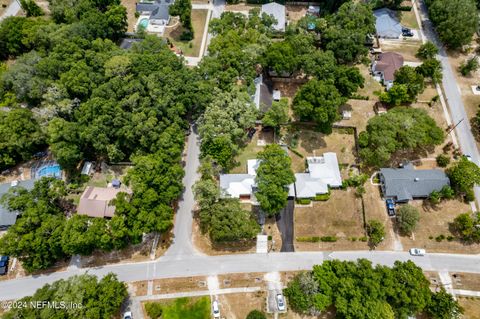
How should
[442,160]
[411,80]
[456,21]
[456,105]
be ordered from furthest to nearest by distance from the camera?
[456,21], [456,105], [411,80], [442,160]

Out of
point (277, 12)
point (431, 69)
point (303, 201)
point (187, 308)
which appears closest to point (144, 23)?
point (277, 12)

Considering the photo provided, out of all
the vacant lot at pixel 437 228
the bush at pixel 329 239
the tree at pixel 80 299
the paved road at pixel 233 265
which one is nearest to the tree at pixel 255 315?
the paved road at pixel 233 265

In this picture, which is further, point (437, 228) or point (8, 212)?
point (437, 228)

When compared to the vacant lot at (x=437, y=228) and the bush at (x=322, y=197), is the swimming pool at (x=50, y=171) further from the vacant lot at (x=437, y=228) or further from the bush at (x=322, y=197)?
the vacant lot at (x=437, y=228)

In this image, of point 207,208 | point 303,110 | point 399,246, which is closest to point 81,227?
point 207,208

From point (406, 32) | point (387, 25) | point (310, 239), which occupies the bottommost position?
point (310, 239)

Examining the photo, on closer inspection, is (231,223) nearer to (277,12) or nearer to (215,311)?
(215,311)

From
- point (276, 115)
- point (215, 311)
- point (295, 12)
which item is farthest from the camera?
→ point (295, 12)

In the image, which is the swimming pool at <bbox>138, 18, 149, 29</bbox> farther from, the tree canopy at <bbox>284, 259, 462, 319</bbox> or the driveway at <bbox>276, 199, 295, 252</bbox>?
the tree canopy at <bbox>284, 259, 462, 319</bbox>

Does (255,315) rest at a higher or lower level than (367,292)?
lower
